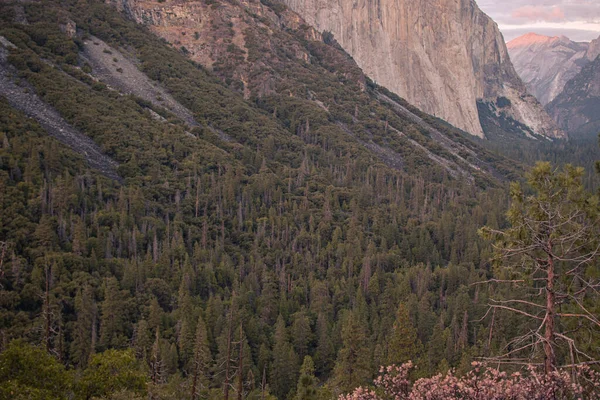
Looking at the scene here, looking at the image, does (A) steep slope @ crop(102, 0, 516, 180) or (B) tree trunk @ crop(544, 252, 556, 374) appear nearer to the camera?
(B) tree trunk @ crop(544, 252, 556, 374)

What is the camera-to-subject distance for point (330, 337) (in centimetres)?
6438

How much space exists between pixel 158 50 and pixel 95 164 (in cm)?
6037

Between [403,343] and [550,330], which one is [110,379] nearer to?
[550,330]

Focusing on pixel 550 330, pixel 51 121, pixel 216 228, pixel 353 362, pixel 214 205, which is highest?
pixel 550 330

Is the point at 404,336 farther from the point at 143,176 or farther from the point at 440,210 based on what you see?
the point at 440,210

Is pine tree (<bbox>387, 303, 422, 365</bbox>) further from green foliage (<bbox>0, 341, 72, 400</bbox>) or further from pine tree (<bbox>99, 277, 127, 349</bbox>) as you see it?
green foliage (<bbox>0, 341, 72, 400</bbox>)

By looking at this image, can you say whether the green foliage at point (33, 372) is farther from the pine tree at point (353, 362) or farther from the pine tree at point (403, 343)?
the pine tree at point (403, 343)

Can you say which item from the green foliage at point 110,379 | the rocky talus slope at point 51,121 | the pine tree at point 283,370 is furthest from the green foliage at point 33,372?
the rocky talus slope at point 51,121

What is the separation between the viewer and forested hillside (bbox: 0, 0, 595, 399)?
52062mm

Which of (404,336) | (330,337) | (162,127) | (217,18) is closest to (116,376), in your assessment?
(404,336)

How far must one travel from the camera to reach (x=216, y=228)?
301ft

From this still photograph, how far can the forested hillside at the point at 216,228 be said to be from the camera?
2050 inches

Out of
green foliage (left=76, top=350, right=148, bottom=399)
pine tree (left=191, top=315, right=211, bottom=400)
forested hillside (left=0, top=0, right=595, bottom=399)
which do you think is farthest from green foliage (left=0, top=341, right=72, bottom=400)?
pine tree (left=191, top=315, right=211, bottom=400)

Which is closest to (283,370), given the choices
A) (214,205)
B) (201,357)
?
(201,357)
